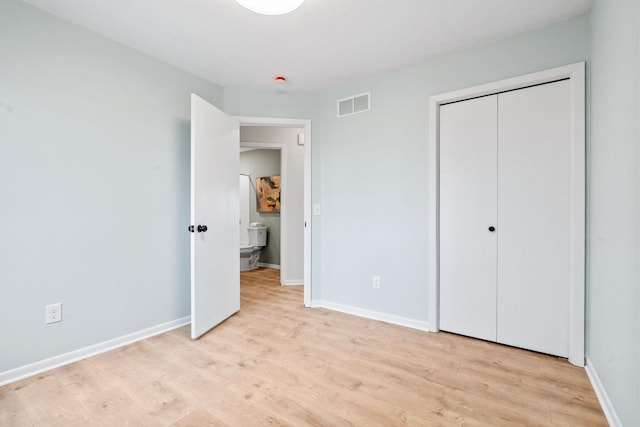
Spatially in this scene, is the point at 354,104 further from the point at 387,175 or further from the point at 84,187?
the point at 84,187

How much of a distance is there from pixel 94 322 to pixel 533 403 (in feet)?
9.32

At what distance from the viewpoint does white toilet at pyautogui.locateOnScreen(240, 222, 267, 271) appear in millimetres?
5273

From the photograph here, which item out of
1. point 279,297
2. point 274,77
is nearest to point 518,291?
point 279,297

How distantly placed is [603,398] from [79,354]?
320 centimetres

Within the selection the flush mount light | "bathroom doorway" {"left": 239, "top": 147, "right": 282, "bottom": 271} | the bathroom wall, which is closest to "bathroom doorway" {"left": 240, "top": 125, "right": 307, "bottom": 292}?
"bathroom doorway" {"left": 239, "top": 147, "right": 282, "bottom": 271}

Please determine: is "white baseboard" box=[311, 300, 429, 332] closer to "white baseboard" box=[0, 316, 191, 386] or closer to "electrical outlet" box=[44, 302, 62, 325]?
"white baseboard" box=[0, 316, 191, 386]

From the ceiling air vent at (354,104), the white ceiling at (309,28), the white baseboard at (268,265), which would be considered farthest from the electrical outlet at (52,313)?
the white baseboard at (268,265)

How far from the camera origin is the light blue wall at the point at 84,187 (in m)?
1.86

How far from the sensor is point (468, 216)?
2510 mm

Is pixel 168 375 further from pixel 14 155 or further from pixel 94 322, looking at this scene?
pixel 14 155

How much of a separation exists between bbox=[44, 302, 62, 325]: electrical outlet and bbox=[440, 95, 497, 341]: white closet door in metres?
2.85

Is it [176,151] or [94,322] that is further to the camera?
[176,151]

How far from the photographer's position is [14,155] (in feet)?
6.06

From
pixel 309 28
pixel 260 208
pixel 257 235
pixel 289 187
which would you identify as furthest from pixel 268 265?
pixel 309 28
